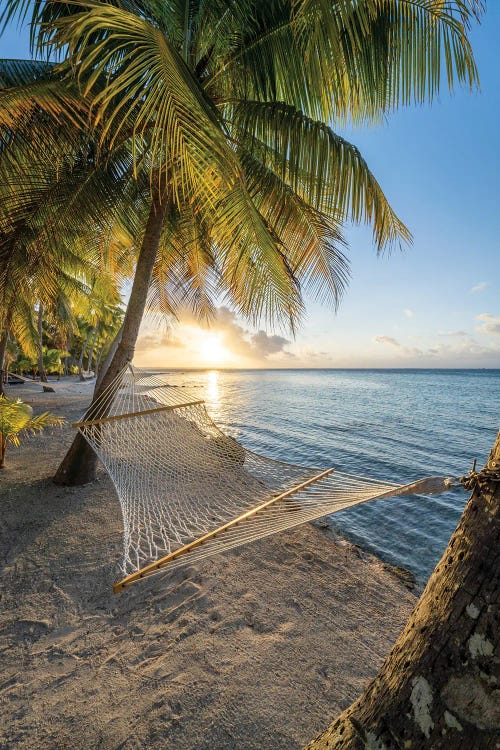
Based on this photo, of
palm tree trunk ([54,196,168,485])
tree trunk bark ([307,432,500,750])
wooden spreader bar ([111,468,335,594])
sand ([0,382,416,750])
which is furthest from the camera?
palm tree trunk ([54,196,168,485])

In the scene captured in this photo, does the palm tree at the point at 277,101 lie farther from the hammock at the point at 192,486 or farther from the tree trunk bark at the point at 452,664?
the tree trunk bark at the point at 452,664

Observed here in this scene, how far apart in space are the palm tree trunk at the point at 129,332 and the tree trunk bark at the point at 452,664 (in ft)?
10.7

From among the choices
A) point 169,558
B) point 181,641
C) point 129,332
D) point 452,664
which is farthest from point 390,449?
point 452,664

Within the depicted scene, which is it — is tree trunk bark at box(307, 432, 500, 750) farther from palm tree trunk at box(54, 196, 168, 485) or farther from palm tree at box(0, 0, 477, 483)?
palm tree trunk at box(54, 196, 168, 485)

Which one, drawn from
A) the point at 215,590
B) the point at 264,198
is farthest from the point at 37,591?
the point at 264,198

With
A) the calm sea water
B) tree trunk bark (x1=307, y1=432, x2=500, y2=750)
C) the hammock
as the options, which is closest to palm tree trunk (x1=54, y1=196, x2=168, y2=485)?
the hammock

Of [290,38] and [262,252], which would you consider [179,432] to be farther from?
[290,38]

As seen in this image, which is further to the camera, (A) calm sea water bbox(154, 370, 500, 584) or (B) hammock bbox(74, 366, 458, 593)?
(A) calm sea water bbox(154, 370, 500, 584)

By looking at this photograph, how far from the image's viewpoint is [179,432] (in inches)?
153

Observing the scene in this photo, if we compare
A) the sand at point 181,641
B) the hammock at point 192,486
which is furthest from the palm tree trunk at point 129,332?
the sand at point 181,641

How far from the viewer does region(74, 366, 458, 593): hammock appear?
1846mm

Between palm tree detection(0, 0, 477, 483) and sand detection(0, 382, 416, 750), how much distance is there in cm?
205

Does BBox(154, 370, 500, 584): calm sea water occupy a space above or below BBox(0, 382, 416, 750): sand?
below

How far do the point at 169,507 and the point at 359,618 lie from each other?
4.98 feet
